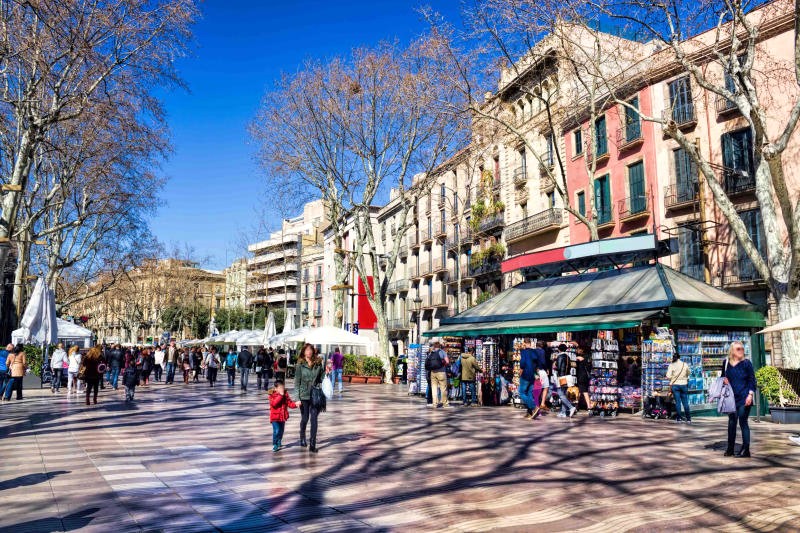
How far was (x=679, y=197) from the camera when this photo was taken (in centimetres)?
2506

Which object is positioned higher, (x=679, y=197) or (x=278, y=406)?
(x=679, y=197)

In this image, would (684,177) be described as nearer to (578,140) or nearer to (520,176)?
(578,140)

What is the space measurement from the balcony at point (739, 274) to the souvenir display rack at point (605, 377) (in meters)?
9.66

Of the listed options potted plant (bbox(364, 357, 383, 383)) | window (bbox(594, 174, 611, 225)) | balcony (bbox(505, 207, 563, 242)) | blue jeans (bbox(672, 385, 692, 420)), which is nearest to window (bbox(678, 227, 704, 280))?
window (bbox(594, 174, 611, 225))

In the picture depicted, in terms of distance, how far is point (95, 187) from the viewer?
98.1 ft

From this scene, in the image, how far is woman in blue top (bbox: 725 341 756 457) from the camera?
28.9 feet

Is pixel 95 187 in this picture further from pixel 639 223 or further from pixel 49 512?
pixel 49 512

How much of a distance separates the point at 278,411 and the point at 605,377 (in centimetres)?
900

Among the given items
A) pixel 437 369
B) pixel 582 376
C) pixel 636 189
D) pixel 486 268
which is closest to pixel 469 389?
pixel 437 369

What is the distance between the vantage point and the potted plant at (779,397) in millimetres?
13625

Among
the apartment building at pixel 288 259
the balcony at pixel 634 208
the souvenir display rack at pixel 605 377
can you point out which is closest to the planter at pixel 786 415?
the souvenir display rack at pixel 605 377

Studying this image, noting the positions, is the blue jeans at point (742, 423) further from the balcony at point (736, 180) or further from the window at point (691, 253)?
the window at point (691, 253)

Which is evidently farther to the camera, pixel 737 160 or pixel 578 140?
pixel 578 140

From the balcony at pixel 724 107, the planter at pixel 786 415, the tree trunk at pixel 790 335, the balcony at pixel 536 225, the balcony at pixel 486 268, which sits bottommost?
the planter at pixel 786 415
